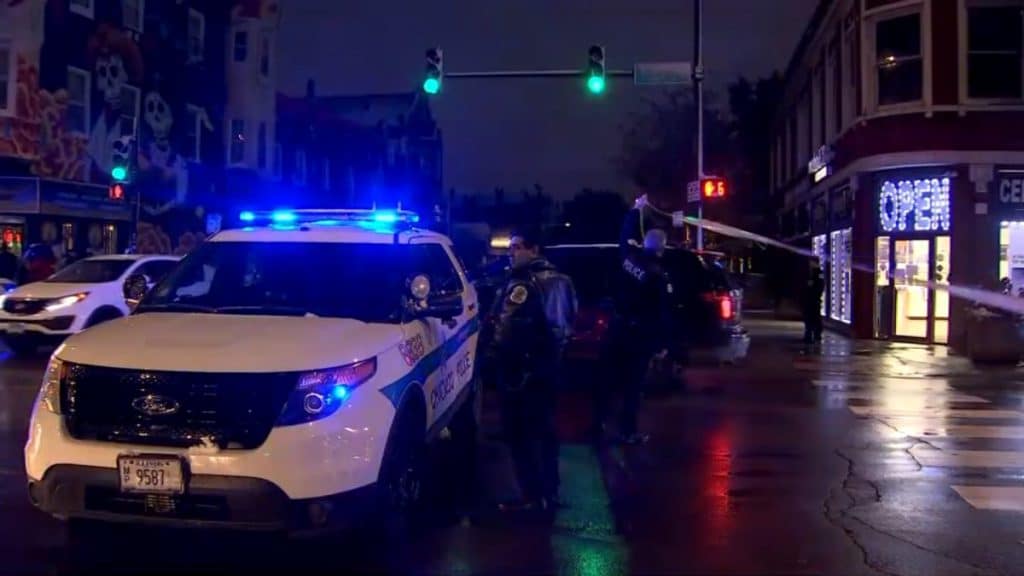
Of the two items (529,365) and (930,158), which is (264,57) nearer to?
(930,158)

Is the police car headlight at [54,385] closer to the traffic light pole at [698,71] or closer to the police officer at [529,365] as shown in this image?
the police officer at [529,365]

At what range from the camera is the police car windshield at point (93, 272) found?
17.3m

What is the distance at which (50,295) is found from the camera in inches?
645

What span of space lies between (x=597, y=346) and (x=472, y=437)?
167 inches

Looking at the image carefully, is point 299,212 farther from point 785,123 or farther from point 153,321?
point 785,123

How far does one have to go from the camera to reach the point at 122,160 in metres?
24.5

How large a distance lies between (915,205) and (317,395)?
18646 millimetres

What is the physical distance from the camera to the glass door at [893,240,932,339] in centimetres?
2164

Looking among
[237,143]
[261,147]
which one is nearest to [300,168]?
[261,147]

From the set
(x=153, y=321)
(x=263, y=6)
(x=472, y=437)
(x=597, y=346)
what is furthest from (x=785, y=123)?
(x=153, y=321)

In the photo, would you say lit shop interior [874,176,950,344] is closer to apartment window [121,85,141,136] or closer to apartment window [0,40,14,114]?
apartment window [121,85,141,136]

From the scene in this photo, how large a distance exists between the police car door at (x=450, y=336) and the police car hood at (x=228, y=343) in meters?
0.95

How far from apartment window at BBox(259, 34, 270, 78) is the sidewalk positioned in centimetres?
2230

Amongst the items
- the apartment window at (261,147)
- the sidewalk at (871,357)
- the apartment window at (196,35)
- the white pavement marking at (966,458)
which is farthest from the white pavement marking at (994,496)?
the apartment window at (261,147)
